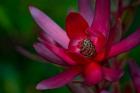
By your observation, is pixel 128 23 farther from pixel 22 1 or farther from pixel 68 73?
pixel 22 1

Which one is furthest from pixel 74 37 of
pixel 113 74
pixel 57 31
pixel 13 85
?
pixel 13 85

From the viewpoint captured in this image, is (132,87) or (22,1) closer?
(132,87)

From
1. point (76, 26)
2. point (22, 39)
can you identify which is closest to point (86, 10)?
point (76, 26)

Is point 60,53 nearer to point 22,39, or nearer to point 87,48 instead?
point 87,48

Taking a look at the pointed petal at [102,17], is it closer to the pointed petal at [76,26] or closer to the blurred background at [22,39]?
the pointed petal at [76,26]

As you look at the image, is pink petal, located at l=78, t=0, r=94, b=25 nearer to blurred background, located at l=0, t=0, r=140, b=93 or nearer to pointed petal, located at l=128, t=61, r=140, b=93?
pointed petal, located at l=128, t=61, r=140, b=93

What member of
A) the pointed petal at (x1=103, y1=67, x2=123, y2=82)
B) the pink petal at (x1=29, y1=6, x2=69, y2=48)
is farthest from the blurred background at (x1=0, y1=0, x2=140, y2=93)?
the pointed petal at (x1=103, y1=67, x2=123, y2=82)

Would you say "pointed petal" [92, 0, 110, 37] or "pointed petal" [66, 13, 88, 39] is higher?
"pointed petal" [66, 13, 88, 39]
